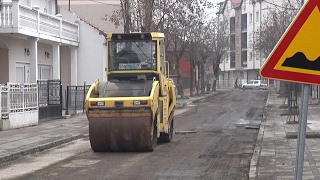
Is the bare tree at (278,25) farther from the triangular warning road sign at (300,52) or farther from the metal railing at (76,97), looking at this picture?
the triangular warning road sign at (300,52)

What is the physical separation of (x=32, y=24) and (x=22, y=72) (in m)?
3.26

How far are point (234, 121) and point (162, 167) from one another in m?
14.8

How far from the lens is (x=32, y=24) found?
26.8m

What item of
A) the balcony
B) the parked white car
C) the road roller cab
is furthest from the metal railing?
the parked white car

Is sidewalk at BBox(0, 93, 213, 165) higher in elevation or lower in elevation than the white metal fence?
lower

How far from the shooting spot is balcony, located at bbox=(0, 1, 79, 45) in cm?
2469

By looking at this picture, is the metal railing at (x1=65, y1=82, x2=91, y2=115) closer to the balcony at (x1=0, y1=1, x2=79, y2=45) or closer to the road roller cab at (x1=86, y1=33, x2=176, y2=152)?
the balcony at (x1=0, y1=1, x2=79, y2=45)

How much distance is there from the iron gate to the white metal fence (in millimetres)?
1436

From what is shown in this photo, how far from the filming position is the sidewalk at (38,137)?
576 inches

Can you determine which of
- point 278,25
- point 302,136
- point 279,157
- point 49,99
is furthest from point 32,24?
point 278,25

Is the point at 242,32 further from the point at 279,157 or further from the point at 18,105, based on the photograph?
the point at 279,157

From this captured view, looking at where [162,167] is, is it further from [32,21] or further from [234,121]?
[32,21]

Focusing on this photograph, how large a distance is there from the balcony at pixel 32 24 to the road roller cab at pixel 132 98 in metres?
9.88

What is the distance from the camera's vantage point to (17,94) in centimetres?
2188
